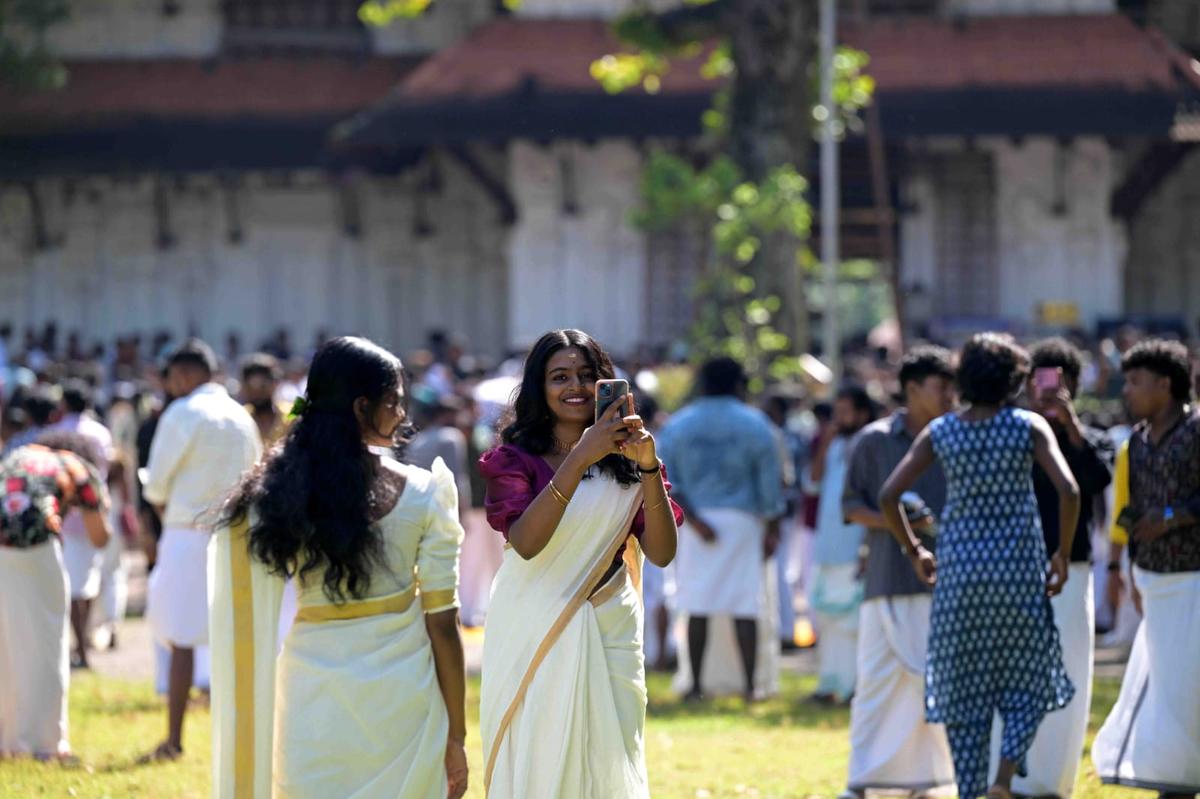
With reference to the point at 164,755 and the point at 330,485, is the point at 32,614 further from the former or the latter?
the point at 330,485

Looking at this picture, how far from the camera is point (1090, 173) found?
81.8 feet

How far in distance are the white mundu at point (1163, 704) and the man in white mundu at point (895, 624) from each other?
83cm

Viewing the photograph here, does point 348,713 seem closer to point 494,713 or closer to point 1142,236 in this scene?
point 494,713

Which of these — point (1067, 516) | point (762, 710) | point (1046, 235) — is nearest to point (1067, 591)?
point (1067, 516)

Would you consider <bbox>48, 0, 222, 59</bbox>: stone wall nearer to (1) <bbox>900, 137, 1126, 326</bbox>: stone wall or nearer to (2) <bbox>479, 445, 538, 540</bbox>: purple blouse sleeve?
(1) <bbox>900, 137, 1126, 326</bbox>: stone wall

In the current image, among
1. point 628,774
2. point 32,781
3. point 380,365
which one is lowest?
point 32,781

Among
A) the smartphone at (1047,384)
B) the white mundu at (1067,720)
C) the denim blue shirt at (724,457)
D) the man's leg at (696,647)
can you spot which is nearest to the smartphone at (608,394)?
the white mundu at (1067,720)

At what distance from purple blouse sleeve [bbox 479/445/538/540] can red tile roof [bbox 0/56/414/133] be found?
21.1m

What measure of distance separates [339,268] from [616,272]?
4.35 m

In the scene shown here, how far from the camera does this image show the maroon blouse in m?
5.96

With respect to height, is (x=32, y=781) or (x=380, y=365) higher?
(x=380, y=365)

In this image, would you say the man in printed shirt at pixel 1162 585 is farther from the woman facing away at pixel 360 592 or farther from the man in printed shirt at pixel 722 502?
the man in printed shirt at pixel 722 502

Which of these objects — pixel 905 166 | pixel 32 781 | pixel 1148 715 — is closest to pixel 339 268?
pixel 905 166

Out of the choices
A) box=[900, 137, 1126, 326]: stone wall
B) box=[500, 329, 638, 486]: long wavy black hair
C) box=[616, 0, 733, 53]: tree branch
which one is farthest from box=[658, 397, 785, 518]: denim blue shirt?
box=[900, 137, 1126, 326]: stone wall
